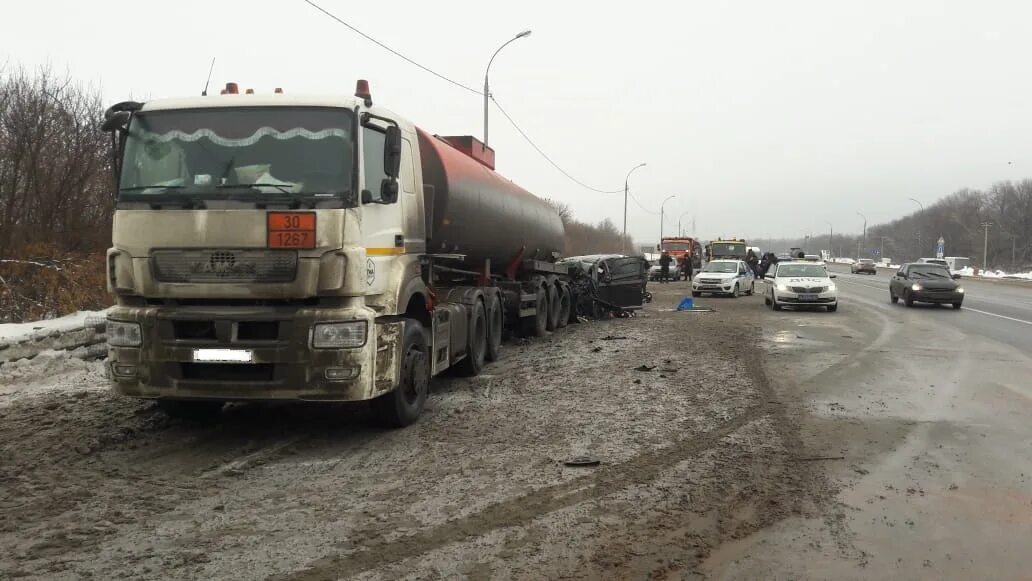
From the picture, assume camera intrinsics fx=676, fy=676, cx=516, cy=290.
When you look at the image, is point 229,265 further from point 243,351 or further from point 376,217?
point 376,217

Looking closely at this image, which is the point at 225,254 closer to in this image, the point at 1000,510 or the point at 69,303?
the point at 1000,510

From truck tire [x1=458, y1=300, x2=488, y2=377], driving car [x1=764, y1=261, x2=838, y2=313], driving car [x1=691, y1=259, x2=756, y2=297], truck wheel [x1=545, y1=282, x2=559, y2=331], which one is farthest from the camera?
driving car [x1=691, y1=259, x2=756, y2=297]

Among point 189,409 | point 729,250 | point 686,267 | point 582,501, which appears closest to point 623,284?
point 189,409

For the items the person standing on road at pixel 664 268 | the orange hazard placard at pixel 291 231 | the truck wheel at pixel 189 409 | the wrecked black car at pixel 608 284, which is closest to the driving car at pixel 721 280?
the wrecked black car at pixel 608 284

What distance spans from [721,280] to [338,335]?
A: 2386cm

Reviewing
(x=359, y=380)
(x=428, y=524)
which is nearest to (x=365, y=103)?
(x=359, y=380)

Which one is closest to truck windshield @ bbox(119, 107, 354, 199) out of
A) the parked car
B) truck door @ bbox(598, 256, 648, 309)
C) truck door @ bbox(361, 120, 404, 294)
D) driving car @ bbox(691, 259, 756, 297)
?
truck door @ bbox(361, 120, 404, 294)

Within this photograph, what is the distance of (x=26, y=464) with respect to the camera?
17.2 ft

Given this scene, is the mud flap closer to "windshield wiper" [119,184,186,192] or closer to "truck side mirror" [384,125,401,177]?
"truck side mirror" [384,125,401,177]

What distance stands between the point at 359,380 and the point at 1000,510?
4.65 m

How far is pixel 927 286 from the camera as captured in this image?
71.5 feet

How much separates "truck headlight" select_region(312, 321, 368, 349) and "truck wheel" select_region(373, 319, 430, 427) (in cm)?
81

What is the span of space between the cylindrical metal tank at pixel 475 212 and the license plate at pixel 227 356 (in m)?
2.58

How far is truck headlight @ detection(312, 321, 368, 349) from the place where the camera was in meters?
5.48
